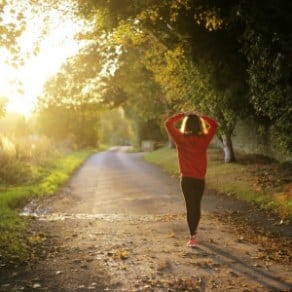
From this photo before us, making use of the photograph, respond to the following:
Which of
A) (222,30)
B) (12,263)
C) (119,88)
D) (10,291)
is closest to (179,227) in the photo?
(12,263)

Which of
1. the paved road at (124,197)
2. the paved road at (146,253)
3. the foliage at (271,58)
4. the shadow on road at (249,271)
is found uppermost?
the foliage at (271,58)

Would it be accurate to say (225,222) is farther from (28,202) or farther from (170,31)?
(170,31)

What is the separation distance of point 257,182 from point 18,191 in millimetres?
7414

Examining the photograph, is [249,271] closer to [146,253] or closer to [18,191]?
[146,253]

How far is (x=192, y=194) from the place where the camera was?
8.89 meters

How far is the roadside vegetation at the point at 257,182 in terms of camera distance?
42.5ft

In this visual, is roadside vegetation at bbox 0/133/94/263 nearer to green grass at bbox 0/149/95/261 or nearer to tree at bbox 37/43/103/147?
green grass at bbox 0/149/95/261

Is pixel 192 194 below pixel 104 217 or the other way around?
the other way around

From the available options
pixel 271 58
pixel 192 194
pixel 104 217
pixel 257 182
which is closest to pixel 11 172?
pixel 104 217

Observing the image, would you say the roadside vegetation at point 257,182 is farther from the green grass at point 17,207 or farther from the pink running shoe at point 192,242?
the green grass at point 17,207

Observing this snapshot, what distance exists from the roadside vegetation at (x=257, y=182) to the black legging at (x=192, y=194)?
299 centimetres

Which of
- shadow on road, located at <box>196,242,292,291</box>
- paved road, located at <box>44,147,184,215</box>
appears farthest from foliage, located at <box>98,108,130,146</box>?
shadow on road, located at <box>196,242,292,291</box>

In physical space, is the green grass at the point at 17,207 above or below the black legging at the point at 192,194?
below

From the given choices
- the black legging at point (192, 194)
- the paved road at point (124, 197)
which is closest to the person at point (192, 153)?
the black legging at point (192, 194)
